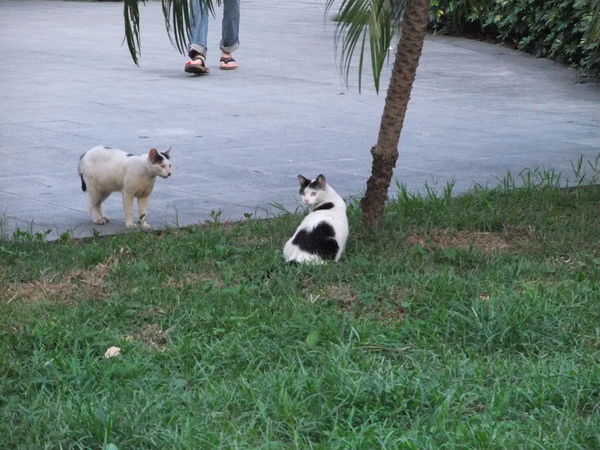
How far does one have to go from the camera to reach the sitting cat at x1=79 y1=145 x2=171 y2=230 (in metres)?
6.06

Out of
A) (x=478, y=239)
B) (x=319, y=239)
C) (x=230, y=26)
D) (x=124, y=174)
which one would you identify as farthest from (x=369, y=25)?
(x=230, y=26)

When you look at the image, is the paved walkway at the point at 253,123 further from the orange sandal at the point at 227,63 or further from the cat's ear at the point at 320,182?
the cat's ear at the point at 320,182

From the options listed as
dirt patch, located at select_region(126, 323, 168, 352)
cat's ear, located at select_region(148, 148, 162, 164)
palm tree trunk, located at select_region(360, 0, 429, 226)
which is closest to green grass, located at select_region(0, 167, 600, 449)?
dirt patch, located at select_region(126, 323, 168, 352)

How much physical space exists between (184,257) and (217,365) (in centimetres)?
155

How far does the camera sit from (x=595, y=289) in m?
4.80

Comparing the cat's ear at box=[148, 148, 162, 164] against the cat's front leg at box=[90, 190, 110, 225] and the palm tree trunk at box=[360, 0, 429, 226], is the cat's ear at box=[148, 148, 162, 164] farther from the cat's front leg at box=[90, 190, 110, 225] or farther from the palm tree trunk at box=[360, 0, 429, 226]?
the palm tree trunk at box=[360, 0, 429, 226]

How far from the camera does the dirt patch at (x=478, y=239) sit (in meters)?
5.72

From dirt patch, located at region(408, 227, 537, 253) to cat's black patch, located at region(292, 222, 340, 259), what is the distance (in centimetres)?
65

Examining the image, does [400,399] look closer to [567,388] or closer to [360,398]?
[360,398]

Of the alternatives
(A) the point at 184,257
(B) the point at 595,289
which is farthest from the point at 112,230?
(B) the point at 595,289

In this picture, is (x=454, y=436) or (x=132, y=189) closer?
(x=454, y=436)

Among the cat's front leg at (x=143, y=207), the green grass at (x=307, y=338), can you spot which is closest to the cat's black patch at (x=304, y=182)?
the green grass at (x=307, y=338)

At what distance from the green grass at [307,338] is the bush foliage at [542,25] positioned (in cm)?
742

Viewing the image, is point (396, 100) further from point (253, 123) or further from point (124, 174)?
point (253, 123)
